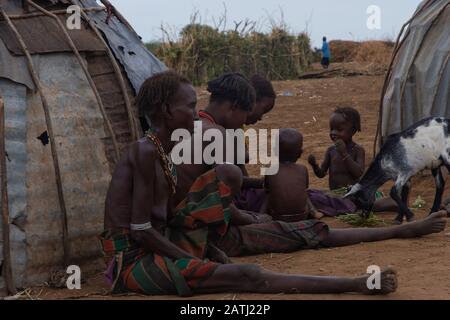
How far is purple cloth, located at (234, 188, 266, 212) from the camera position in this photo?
5.43 m

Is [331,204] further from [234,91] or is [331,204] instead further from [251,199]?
[234,91]

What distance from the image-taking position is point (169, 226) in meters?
3.97

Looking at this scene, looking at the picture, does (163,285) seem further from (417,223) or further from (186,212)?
(417,223)

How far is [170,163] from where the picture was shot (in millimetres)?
3896

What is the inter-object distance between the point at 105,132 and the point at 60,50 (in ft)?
1.75

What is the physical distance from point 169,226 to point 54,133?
2.89 ft

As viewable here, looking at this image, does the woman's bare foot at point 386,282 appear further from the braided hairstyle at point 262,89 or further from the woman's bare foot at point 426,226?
the braided hairstyle at point 262,89

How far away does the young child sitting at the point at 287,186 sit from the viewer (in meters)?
5.22

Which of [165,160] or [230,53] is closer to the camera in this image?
[165,160]

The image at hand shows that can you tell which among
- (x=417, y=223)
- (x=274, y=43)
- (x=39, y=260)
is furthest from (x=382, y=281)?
(x=274, y=43)

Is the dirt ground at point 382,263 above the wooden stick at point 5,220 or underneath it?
underneath

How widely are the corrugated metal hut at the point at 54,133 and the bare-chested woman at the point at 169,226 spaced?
1.72 ft

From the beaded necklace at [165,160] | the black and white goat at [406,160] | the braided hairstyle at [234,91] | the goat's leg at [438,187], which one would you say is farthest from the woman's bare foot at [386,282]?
the goat's leg at [438,187]

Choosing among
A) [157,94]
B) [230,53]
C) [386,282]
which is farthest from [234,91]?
[230,53]
